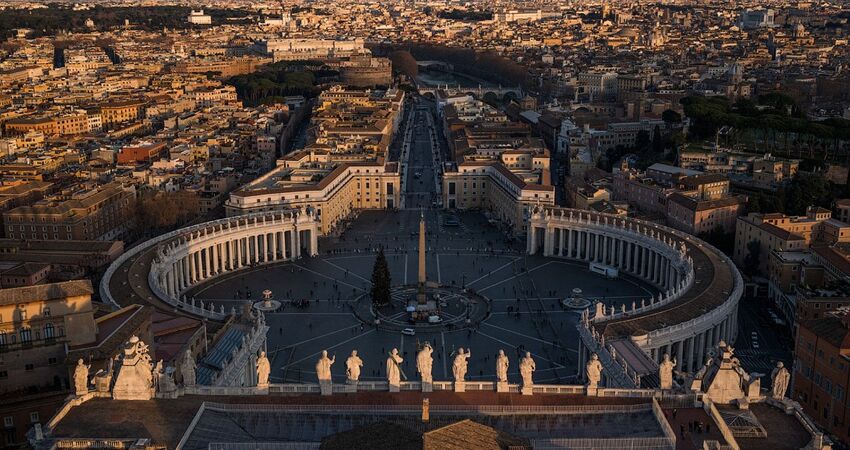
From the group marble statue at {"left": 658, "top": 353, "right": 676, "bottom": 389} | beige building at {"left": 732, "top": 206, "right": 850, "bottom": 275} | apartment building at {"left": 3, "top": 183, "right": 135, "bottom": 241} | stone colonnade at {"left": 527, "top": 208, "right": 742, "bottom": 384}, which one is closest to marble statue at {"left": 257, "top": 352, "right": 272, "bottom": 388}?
marble statue at {"left": 658, "top": 353, "right": 676, "bottom": 389}

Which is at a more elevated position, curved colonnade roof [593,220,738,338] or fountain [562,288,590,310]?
curved colonnade roof [593,220,738,338]

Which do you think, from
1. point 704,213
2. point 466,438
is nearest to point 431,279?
point 704,213

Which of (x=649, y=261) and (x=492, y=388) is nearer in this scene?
(x=492, y=388)

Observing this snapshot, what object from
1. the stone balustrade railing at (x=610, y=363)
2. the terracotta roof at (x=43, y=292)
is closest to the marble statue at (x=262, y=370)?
the terracotta roof at (x=43, y=292)

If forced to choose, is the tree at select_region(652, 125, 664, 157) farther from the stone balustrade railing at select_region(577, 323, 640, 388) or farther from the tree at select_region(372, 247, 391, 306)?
the stone balustrade railing at select_region(577, 323, 640, 388)

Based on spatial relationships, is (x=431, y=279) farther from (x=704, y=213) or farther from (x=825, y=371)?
(x=825, y=371)

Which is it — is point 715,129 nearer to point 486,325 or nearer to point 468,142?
point 468,142
